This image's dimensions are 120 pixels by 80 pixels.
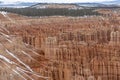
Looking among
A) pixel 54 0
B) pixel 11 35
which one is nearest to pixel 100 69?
pixel 11 35

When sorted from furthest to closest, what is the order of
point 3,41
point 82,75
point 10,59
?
1. point 3,41
2. point 10,59
3. point 82,75

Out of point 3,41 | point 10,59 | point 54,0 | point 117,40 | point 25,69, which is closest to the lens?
point 25,69

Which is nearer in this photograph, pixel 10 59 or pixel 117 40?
pixel 10 59

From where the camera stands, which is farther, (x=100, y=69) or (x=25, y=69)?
(x=25, y=69)

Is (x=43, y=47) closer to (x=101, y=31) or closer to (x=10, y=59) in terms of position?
(x=10, y=59)

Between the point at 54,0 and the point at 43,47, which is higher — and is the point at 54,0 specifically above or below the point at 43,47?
below

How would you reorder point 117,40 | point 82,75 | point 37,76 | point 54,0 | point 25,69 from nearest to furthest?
point 82,75 → point 37,76 → point 25,69 → point 117,40 → point 54,0

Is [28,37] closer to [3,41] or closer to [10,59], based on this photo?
[3,41]

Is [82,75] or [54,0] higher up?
[82,75]

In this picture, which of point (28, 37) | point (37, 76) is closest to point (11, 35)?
point (28, 37)
